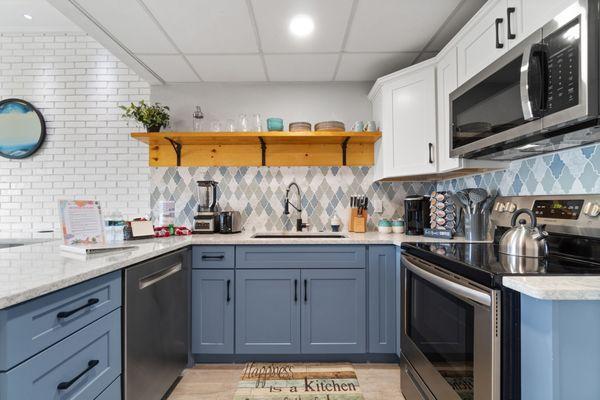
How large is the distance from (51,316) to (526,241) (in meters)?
1.77

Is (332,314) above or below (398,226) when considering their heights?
below

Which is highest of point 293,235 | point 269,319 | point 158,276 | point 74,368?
point 293,235

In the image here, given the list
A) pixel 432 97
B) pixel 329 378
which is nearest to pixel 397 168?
pixel 432 97

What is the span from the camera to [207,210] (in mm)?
2812

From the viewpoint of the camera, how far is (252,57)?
253 centimetres

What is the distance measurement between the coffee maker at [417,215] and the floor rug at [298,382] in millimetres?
1147

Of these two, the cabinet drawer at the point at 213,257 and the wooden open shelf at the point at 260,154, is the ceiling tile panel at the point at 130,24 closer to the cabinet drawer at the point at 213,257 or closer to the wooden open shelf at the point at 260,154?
the wooden open shelf at the point at 260,154

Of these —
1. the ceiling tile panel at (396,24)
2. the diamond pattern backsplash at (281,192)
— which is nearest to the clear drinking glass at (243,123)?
the diamond pattern backsplash at (281,192)

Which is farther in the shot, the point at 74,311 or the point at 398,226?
the point at 398,226

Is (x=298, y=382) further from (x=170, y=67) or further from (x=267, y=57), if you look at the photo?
(x=170, y=67)

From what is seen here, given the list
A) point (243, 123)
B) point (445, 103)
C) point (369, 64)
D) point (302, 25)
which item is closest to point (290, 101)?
point (243, 123)

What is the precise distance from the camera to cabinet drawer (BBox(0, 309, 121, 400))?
90 cm

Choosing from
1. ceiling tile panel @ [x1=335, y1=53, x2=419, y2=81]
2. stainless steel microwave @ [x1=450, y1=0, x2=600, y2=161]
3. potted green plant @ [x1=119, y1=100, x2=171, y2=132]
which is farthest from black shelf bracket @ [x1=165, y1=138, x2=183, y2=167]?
stainless steel microwave @ [x1=450, y1=0, x2=600, y2=161]

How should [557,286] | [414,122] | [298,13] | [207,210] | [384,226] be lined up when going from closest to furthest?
1. [557,286]
2. [298,13]
3. [414,122]
4. [384,226]
5. [207,210]
